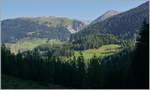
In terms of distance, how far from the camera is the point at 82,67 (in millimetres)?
95750

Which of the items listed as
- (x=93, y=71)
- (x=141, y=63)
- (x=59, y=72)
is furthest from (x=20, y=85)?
(x=59, y=72)

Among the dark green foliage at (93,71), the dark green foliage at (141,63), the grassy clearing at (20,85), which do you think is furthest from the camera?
the dark green foliage at (93,71)

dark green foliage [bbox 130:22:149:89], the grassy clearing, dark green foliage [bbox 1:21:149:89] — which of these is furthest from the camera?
dark green foliage [bbox 1:21:149:89]

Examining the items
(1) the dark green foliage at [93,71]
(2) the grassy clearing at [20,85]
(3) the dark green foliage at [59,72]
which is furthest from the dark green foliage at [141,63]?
(3) the dark green foliage at [59,72]

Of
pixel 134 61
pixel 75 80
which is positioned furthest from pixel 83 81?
pixel 134 61

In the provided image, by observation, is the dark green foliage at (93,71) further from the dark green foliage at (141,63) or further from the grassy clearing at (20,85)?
the grassy clearing at (20,85)

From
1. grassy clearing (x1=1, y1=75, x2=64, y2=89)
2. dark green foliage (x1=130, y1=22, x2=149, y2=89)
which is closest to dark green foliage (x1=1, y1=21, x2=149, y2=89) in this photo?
dark green foliage (x1=130, y1=22, x2=149, y2=89)

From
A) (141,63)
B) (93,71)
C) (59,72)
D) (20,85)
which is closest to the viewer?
(20,85)

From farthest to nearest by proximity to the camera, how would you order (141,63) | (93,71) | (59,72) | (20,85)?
(59,72)
(93,71)
(141,63)
(20,85)

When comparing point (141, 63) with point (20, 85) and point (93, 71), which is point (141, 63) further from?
point (93, 71)

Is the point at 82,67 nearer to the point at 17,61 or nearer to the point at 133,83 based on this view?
the point at 17,61

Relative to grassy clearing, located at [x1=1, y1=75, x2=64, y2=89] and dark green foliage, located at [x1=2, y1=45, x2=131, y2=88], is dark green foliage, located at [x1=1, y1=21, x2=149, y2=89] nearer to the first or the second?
dark green foliage, located at [x1=2, y1=45, x2=131, y2=88]

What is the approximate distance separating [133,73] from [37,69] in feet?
182

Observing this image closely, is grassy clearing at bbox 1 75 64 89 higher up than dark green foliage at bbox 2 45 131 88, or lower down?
higher up
